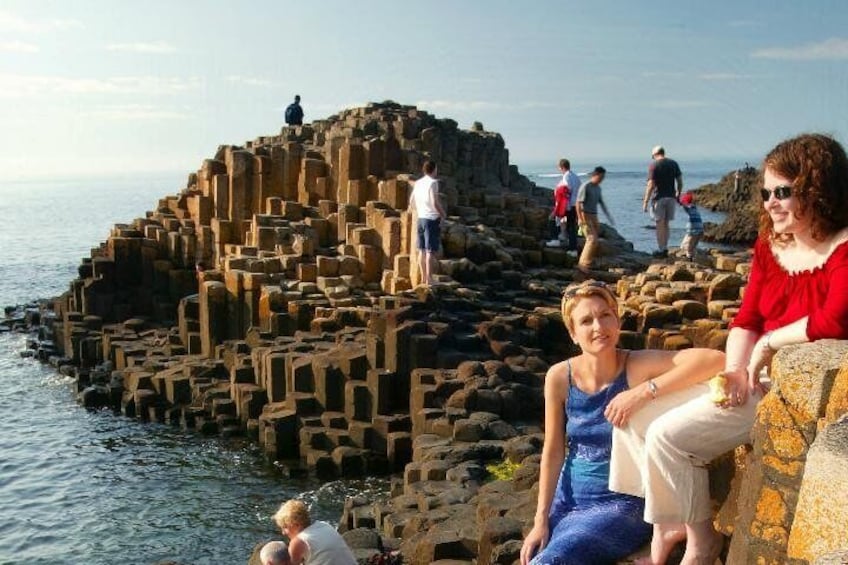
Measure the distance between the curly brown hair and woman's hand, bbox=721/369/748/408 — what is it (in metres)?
0.76

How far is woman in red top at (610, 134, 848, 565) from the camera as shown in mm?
4449

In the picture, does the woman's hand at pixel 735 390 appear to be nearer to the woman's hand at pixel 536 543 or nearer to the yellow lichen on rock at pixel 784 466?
the yellow lichen on rock at pixel 784 466

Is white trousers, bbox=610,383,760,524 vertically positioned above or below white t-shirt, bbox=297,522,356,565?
above

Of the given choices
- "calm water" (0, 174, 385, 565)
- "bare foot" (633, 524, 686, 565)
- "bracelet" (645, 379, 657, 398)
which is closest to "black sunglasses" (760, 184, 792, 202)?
"bracelet" (645, 379, 657, 398)

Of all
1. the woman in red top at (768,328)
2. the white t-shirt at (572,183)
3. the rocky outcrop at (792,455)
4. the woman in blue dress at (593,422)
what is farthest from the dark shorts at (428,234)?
the rocky outcrop at (792,455)

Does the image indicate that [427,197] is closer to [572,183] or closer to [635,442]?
[572,183]

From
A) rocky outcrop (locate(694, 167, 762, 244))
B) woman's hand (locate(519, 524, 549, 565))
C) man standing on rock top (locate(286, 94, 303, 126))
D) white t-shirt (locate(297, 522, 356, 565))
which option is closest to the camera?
woman's hand (locate(519, 524, 549, 565))

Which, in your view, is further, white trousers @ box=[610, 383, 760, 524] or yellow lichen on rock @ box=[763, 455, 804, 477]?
white trousers @ box=[610, 383, 760, 524]

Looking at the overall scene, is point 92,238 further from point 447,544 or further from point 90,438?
point 447,544

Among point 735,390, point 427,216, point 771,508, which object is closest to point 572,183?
point 427,216

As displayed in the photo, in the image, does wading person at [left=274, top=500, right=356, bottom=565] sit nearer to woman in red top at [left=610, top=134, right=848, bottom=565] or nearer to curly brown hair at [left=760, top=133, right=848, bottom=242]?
woman in red top at [left=610, top=134, right=848, bottom=565]

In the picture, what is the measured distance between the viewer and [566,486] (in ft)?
17.4

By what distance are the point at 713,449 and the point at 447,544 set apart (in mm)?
5273

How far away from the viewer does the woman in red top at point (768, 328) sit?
4.45 m
